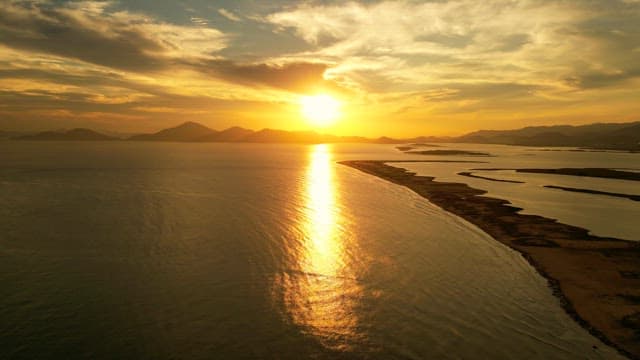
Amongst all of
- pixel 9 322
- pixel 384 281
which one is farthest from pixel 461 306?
pixel 9 322

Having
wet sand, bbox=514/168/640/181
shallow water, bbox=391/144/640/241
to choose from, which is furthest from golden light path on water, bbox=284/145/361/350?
wet sand, bbox=514/168/640/181

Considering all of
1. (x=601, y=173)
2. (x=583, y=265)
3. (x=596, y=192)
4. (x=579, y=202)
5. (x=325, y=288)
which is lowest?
(x=325, y=288)

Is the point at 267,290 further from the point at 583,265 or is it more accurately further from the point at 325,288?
the point at 583,265

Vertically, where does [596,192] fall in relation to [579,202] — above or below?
above

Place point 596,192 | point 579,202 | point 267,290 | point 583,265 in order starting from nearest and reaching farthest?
1. point 267,290
2. point 583,265
3. point 579,202
4. point 596,192

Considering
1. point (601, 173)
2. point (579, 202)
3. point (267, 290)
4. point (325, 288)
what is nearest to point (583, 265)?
point (325, 288)

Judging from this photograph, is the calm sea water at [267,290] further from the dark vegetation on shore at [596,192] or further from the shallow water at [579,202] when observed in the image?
the dark vegetation on shore at [596,192]

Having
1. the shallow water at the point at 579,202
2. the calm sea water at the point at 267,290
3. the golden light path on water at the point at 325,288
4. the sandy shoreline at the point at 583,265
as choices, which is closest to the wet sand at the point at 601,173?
the shallow water at the point at 579,202
